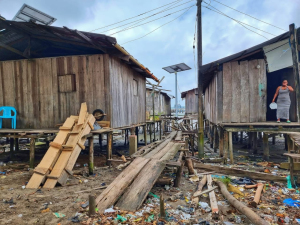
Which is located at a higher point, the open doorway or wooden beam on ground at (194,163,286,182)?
the open doorway

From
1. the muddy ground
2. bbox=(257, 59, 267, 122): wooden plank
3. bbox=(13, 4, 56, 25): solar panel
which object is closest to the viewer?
the muddy ground

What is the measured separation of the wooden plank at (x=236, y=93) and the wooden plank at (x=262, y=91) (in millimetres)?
864

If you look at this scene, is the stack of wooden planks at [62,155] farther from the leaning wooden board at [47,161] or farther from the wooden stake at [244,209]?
the wooden stake at [244,209]

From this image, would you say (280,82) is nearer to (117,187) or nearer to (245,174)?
(245,174)

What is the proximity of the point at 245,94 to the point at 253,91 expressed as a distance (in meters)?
0.37

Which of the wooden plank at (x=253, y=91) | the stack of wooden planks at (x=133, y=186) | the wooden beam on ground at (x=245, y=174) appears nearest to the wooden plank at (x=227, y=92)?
the wooden plank at (x=253, y=91)

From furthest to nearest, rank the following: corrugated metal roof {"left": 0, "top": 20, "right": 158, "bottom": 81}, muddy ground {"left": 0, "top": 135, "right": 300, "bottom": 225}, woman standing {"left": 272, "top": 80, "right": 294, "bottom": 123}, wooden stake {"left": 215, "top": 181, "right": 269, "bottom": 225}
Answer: woman standing {"left": 272, "top": 80, "right": 294, "bottom": 123}, corrugated metal roof {"left": 0, "top": 20, "right": 158, "bottom": 81}, muddy ground {"left": 0, "top": 135, "right": 300, "bottom": 225}, wooden stake {"left": 215, "top": 181, "right": 269, "bottom": 225}

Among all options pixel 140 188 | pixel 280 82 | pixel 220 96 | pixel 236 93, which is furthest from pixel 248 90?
pixel 140 188

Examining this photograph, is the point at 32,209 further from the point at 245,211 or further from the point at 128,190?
the point at 245,211

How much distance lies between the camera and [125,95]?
9844 mm

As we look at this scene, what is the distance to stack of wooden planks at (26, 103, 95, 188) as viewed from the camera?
5.09 meters

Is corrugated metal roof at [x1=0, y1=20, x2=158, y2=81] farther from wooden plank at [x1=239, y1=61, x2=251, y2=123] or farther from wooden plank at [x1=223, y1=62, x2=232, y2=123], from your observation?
wooden plank at [x1=239, y1=61, x2=251, y2=123]

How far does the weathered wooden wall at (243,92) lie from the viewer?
29.2 feet

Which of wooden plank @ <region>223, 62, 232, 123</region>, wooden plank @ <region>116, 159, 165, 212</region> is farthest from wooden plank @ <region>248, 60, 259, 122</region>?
wooden plank @ <region>116, 159, 165, 212</region>
